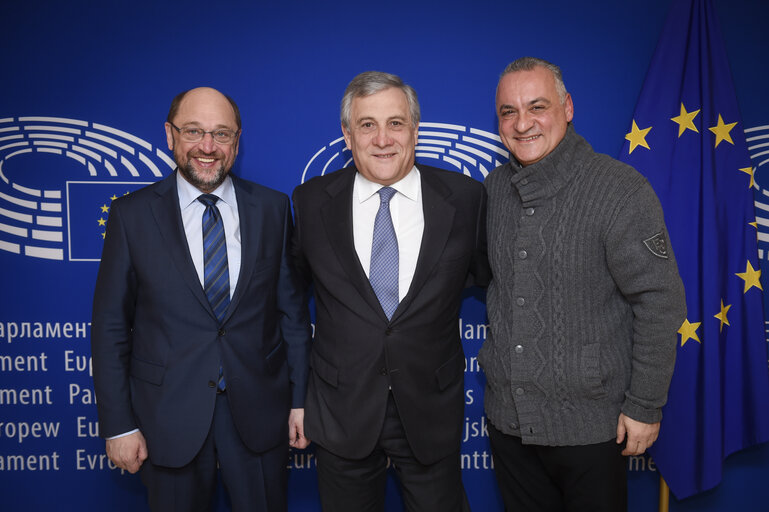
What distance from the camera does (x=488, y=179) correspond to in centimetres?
197

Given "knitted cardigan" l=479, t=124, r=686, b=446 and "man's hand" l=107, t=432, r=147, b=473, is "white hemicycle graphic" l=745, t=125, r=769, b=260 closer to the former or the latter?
"knitted cardigan" l=479, t=124, r=686, b=446

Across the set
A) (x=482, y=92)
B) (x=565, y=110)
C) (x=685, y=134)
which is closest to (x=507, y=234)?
(x=565, y=110)

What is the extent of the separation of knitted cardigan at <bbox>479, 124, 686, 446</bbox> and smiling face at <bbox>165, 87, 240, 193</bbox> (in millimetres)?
1074

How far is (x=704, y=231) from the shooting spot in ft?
7.05

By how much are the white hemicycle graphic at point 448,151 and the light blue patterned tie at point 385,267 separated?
0.74m

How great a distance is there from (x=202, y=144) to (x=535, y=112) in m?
1.17

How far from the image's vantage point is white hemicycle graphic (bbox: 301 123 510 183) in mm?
2359

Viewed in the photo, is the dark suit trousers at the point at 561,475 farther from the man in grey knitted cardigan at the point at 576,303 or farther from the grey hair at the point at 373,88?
the grey hair at the point at 373,88

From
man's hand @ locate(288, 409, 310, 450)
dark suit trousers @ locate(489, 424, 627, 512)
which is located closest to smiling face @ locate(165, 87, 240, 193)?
man's hand @ locate(288, 409, 310, 450)

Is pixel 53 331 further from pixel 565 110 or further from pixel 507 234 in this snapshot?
pixel 565 110

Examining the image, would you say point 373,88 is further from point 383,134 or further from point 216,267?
point 216,267

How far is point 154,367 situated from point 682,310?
175 cm

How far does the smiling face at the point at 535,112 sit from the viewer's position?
5.47 ft

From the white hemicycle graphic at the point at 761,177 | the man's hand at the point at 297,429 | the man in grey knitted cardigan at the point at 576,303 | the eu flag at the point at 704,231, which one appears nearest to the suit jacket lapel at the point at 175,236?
the man's hand at the point at 297,429
